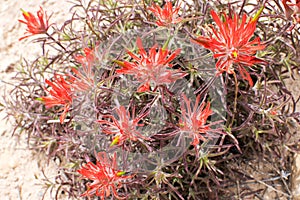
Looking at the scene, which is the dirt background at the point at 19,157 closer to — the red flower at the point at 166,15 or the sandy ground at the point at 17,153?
the sandy ground at the point at 17,153

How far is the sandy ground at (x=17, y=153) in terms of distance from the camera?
191 centimetres

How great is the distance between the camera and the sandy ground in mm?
1906

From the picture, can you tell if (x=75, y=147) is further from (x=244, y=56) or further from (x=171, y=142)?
(x=244, y=56)

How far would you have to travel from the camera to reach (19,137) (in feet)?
6.39

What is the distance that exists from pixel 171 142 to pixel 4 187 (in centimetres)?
85

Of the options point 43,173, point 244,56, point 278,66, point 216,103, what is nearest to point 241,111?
point 216,103

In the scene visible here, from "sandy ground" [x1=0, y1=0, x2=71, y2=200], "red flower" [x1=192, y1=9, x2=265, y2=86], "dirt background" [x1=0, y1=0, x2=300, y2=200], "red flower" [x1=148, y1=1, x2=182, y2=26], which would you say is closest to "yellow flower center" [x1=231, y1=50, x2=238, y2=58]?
"red flower" [x1=192, y1=9, x2=265, y2=86]

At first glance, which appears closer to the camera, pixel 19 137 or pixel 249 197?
pixel 249 197

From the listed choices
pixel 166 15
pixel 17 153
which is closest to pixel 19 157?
pixel 17 153

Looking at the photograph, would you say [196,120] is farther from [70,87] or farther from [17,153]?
[17,153]

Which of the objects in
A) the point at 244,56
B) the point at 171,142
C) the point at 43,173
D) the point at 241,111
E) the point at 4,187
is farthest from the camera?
the point at 4,187

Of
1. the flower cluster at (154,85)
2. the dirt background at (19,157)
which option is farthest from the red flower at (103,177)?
the dirt background at (19,157)

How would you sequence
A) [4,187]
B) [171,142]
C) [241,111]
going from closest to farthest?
1. [171,142]
2. [241,111]
3. [4,187]

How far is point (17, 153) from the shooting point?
1995 millimetres
